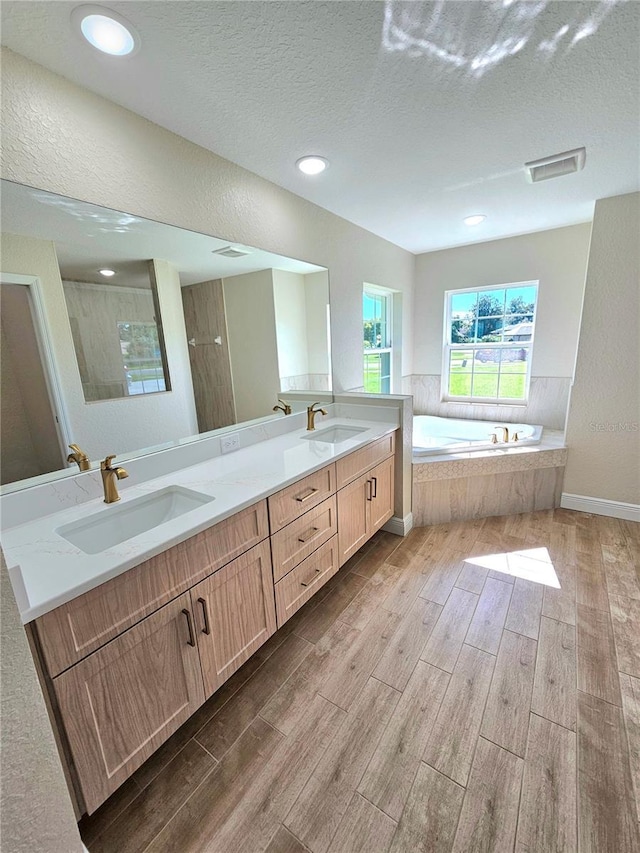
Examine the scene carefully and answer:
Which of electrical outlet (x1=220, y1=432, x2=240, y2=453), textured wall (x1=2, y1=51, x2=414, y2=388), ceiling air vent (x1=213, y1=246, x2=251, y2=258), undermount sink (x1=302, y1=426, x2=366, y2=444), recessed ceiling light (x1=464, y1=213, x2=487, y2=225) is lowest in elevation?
undermount sink (x1=302, y1=426, x2=366, y2=444)

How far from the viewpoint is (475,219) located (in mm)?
2857

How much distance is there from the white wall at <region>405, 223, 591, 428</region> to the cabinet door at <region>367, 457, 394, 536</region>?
6.60ft

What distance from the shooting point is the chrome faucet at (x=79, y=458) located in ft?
4.46

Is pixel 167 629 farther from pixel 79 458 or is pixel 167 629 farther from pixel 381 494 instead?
pixel 381 494

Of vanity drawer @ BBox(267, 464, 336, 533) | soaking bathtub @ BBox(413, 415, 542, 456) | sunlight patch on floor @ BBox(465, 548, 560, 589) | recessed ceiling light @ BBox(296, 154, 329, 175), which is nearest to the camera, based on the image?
vanity drawer @ BBox(267, 464, 336, 533)

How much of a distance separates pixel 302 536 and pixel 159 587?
2.34 ft

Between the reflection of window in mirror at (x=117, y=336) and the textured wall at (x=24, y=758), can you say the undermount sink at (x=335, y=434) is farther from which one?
the textured wall at (x=24, y=758)

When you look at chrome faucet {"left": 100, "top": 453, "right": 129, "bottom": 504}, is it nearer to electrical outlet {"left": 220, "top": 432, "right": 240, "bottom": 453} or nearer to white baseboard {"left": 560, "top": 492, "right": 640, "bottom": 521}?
electrical outlet {"left": 220, "top": 432, "right": 240, "bottom": 453}

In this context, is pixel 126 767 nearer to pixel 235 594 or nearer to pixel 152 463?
pixel 235 594

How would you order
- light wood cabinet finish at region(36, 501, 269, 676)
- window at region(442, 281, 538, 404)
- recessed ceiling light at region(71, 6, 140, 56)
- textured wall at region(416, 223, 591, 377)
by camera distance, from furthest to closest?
window at region(442, 281, 538, 404), textured wall at region(416, 223, 591, 377), recessed ceiling light at region(71, 6, 140, 56), light wood cabinet finish at region(36, 501, 269, 676)

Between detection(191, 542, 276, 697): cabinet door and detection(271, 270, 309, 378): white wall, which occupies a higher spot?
detection(271, 270, 309, 378): white wall

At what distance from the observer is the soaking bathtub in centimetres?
337

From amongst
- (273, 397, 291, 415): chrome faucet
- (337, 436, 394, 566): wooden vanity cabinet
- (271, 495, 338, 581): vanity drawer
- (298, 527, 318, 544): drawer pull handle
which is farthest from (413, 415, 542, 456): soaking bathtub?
(298, 527, 318, 544): drawer pull handle

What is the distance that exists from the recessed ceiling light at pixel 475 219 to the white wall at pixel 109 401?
2.43 m
